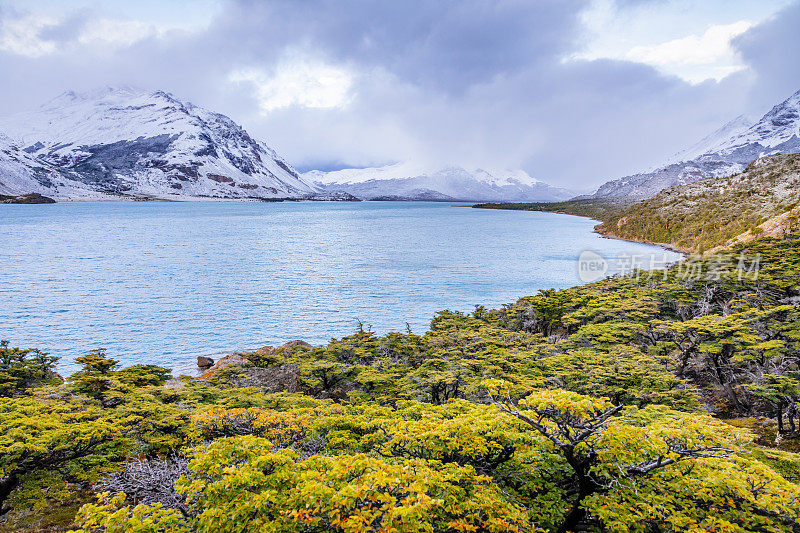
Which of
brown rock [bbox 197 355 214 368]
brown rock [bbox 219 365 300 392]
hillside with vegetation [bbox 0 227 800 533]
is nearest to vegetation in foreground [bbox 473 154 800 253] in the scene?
hillside with vegetation [bbox 0 227 800 533]

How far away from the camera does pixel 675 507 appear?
8.31 meters

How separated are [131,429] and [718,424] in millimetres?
18577

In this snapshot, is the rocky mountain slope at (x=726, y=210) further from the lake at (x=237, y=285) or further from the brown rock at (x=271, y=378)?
the brown rock at (x=271, y=378)

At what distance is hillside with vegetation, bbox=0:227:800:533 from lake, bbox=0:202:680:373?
56.0 ft

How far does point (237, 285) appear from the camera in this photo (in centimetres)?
6091

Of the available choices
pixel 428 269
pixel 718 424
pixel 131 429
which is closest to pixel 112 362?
pixel 131 429

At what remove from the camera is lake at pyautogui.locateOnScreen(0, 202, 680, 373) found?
39.8 metres

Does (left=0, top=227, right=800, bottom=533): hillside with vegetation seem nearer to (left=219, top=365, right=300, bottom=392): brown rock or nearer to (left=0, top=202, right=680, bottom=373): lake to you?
(left=219, top=365, right=300, bottom=392): brown rock

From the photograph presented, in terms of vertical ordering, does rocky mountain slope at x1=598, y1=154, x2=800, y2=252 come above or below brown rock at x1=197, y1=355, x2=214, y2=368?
above

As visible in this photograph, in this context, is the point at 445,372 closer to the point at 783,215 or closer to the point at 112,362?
the point at 112,362

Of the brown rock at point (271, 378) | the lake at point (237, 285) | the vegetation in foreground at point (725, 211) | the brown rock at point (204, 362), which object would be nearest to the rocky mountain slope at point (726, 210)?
the vegetation in foreground at point (725, 211)

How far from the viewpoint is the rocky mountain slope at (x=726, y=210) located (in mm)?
58781

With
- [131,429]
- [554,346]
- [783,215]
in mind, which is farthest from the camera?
[783,215]

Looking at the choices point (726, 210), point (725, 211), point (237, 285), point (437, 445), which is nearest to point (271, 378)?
point (437, 445)
